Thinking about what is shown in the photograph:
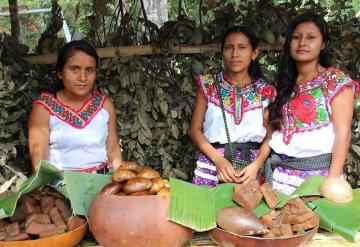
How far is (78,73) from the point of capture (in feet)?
7.82

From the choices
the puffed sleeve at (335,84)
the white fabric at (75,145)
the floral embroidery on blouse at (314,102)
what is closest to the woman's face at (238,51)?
the floral embroidery on blouse at (314,102)

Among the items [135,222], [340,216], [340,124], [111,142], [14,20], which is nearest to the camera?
[135,222]

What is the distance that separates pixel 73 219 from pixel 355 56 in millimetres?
2720

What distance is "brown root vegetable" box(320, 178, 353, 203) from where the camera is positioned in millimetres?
1676

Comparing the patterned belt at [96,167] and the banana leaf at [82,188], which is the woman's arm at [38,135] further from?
the banana leaf at [82,188]

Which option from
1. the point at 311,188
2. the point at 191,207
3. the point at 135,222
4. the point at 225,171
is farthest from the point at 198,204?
the point at 225,171

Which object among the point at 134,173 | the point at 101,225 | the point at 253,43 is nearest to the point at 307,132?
the point at 253,43

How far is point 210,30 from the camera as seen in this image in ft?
10.8

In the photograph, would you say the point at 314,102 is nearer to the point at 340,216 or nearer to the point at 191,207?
the point at 340,216

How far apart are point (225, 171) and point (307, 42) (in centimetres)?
84

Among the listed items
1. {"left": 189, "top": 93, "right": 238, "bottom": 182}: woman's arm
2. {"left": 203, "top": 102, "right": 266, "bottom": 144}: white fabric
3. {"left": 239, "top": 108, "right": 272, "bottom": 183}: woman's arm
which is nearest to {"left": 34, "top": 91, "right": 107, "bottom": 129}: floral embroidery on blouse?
{"left": 189, "top": 93, "right": 238, "bottom": 182}: woman's arm

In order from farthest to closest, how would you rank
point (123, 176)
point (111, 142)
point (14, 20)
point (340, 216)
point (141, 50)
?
point (14, 20), point (141, 50), point (111, 142), point (340, 216), point (123, 176)

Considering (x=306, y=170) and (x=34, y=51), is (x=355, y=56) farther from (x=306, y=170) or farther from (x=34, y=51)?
(x=34, y=51)

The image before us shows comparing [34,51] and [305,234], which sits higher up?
[34,51]
